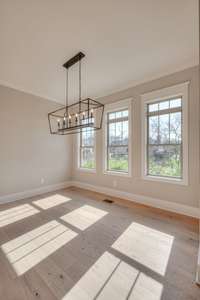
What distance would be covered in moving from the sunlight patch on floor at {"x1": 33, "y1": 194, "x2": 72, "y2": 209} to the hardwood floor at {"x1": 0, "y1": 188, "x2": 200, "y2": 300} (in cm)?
26

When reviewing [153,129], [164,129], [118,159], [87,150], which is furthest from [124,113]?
[87,150]

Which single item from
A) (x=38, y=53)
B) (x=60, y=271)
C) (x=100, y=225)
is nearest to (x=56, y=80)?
(x=38, y=53)

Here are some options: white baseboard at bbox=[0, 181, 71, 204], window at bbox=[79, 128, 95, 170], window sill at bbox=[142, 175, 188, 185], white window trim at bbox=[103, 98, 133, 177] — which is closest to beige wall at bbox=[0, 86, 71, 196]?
white baseboard at bbox=[0, 181, 71, 204]

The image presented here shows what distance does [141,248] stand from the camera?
203 centimetres

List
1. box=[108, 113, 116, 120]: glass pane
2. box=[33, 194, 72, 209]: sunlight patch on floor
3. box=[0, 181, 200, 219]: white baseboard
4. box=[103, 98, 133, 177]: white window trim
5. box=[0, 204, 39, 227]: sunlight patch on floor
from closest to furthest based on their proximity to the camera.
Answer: box=[0, 204, 39, 227]: sunlight patch on floor → box=[0, 181, 200, 219]: white baseboard → box=[33, 194, 72, 209]: sunlight patch on floor → box=[103, 98, 133, 177]: white window trim → box=[108, 113, 116, 120]: glass pane

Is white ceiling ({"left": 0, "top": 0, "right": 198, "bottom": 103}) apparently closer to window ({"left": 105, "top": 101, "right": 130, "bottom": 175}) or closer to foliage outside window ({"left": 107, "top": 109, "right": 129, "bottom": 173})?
window ({"left": 105, "top": 101, "right": 130, "bottom": 175})

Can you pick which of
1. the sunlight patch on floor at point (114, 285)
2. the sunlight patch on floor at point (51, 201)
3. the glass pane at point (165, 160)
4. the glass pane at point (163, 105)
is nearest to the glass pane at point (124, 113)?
the glass pane at point (163, 105)

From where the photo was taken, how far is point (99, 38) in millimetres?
2348

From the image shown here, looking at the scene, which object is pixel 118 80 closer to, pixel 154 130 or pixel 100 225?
pixel 154 130

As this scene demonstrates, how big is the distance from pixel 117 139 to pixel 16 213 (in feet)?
9.94

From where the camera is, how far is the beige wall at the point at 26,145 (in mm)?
3783

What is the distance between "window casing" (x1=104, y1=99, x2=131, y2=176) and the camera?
13.2 feet

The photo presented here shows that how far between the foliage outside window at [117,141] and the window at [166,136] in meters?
0.63

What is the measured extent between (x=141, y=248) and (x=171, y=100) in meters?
2.97
